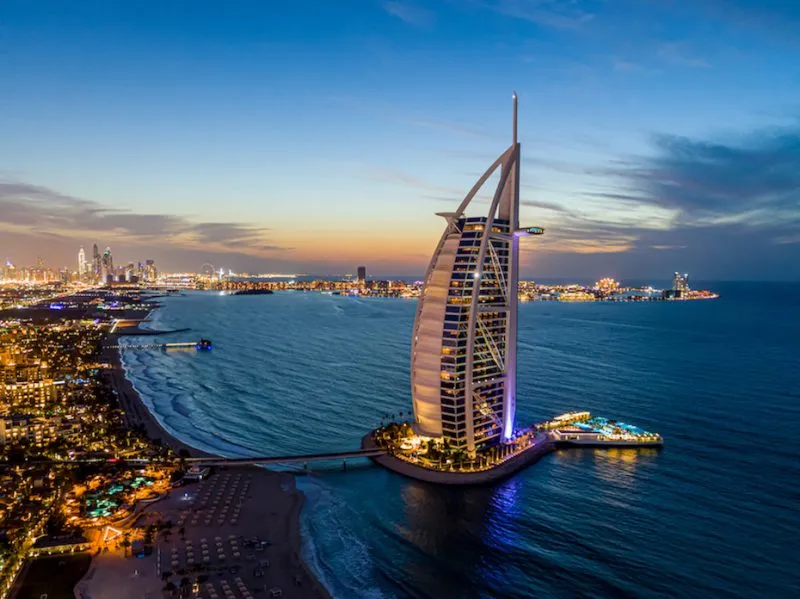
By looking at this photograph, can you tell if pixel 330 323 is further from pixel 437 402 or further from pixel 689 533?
pixel 689 533

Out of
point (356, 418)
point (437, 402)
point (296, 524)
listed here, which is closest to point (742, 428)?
point (437, 402)

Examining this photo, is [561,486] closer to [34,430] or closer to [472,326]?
[472,326]

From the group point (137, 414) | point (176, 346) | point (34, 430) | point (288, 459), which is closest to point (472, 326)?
point (288, 459)

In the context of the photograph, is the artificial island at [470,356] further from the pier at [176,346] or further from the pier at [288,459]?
the pier at [176,346]

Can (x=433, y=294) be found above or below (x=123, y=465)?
above

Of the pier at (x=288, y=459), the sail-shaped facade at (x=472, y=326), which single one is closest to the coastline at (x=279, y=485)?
the pier at (x=288, y=459)

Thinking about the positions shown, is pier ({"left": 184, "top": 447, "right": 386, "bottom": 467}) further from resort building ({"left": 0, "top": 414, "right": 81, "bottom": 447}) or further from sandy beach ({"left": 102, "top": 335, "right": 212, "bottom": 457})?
resort building ({"left": 0, "top": 414, "right": 81, "bottom": 447})
